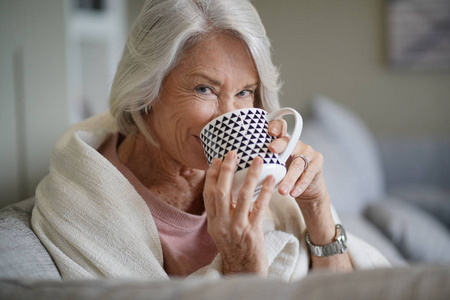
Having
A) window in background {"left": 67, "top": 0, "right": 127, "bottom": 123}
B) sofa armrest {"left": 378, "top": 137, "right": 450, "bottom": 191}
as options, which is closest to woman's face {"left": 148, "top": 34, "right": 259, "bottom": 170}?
window in background {"left": 67, "top": 0, "right": 127, "bottom": 123}

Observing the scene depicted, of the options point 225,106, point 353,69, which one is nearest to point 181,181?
point 225,106

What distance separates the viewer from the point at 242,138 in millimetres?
848

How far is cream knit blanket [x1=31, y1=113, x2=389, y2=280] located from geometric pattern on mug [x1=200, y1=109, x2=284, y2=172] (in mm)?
230

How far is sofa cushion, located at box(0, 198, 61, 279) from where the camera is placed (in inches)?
30.4

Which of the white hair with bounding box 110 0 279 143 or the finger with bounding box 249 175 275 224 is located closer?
the finger with bounding box 249 175 275 224

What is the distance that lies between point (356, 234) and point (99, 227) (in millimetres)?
1088

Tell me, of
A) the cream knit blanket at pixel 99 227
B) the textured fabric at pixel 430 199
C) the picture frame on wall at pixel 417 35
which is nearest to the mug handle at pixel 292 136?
the cream knit blanket at pixel 99 227

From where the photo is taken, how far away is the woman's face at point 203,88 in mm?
1030

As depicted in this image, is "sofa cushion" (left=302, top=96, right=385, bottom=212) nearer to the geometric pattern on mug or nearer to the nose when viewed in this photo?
the nose

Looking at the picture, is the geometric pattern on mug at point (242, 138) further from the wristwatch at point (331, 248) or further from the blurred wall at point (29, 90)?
the blurred wall at point (29, 90)

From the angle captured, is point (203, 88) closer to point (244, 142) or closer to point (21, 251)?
point (244, 142)

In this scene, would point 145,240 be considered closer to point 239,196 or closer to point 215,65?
point 239,196

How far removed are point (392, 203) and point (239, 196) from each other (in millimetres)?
2140

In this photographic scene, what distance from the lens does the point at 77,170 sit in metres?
1.00
